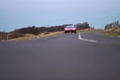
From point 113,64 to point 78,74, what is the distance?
61.0 inches

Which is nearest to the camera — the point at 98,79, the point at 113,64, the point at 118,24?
the point at 98,79

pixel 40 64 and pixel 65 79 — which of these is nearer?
pixel 65 79

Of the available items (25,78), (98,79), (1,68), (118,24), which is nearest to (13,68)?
(1,68)

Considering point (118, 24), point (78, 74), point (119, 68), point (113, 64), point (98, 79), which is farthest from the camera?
point (118, 24)

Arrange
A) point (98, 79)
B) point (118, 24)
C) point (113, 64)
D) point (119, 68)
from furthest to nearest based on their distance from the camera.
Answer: point (118, 24) < point (113, 64) < point (119, 68) < point (98, 79)

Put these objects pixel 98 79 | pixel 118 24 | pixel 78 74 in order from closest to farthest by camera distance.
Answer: pixel 98 79 < pixel 78 74 < pixel 118 24

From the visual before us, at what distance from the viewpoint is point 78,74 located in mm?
6500

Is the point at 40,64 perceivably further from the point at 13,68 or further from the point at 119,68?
the point at 119,68

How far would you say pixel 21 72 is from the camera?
6.84m

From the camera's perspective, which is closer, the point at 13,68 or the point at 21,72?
the point at 21,72

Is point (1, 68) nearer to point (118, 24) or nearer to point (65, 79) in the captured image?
point (65, 79)

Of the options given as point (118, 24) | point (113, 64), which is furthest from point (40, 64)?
point (118, 24)

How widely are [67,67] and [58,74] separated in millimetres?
877

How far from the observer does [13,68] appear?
7.40 m
